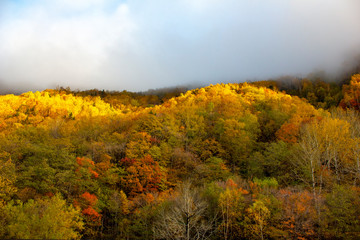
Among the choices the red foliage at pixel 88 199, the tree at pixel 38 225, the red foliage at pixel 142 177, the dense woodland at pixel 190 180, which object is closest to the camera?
the tree at pixel 38 225

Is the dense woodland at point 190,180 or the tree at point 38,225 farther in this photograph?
the dense woodland at point 190,180

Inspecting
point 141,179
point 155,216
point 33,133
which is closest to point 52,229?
point 155,216

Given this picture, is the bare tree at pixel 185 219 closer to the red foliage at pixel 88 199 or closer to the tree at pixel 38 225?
the tree at pixel 38 225

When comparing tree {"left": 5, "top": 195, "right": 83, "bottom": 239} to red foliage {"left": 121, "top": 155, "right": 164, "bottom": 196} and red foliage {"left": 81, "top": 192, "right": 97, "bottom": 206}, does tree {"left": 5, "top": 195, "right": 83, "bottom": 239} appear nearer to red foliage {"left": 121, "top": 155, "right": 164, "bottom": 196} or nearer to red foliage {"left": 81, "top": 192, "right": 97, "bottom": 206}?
red foliage {"left": 81, "top": 192, "right": 97, "bottom": 206}

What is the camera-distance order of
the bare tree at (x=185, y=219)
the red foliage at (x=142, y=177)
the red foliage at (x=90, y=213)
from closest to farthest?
the bare tree at (x=185, y=219), the red foliage at (x=90, y=213), the red foliage at (x=142, y=177)

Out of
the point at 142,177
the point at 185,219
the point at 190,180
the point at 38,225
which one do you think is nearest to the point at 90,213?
the point at 142,177

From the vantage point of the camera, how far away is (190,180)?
39812 millimetres

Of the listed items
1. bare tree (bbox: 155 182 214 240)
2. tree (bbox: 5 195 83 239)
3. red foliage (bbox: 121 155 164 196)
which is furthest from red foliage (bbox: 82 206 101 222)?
bare tree (bbox: 155 182 214 240)

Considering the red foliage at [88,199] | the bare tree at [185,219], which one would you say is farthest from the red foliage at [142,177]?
the bare tree at [185,219]

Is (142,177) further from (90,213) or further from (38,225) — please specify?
(38,225)

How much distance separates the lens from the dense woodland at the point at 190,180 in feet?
77.1

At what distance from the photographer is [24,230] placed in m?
19.8

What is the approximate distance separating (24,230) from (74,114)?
287ft

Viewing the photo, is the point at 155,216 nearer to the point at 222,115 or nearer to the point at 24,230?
the point at 24,230
